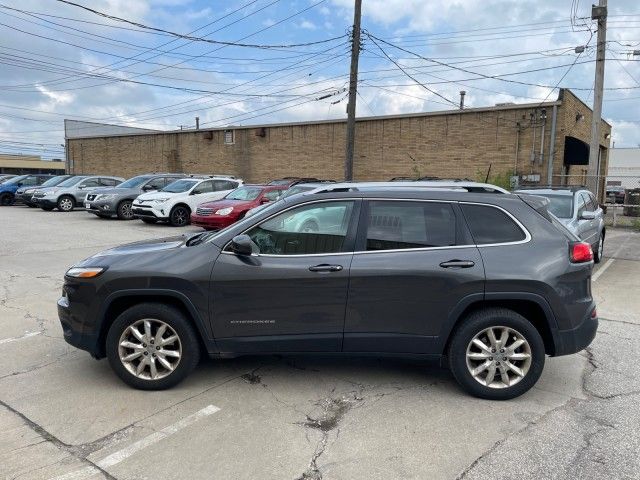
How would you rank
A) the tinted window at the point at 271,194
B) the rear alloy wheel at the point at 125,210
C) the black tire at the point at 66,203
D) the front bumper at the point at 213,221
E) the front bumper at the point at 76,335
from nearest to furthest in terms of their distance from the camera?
the front bumper at the point at 76,335 < the front bumper at the point at 213,221 < the tinted window at the point at 271,194 < the rear alloy wheel at the point at 125,210 < the black tire at the point at 66,203

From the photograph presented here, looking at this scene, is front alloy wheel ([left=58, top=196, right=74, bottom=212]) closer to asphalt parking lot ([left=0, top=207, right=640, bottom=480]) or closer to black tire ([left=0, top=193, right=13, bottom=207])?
black tire ([left=0, top=193, right=13, bottom=207])

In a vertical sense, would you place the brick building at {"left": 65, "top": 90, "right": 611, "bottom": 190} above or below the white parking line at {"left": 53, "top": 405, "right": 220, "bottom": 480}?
above

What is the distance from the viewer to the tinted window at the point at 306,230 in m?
4.07

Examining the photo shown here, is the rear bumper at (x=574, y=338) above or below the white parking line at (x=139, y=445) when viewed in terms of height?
above

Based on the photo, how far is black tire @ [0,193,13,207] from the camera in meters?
25.7

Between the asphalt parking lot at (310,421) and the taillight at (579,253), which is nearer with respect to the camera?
the asphalt parking lot at (310,421)

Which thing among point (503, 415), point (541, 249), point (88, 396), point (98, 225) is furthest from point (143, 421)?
point (98, 225)

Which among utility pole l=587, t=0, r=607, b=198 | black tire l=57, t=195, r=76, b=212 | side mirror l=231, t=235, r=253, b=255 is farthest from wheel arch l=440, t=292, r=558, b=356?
black tire l=57, t=195, r=76, b=212

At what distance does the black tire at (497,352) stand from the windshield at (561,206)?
19.8ft

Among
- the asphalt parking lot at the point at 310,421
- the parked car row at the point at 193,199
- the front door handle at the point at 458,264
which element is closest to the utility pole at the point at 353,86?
the parked car row at the point at 193,199

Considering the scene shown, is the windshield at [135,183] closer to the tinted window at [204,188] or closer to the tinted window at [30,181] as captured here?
the tinted window at [204,188]

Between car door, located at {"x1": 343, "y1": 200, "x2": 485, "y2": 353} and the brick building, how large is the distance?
16.6 metres

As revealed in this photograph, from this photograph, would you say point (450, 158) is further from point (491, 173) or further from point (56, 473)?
point (56, 473)

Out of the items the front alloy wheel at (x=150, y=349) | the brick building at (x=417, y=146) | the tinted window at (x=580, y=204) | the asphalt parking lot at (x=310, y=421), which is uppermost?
the brick building at (x=417, y=146)
